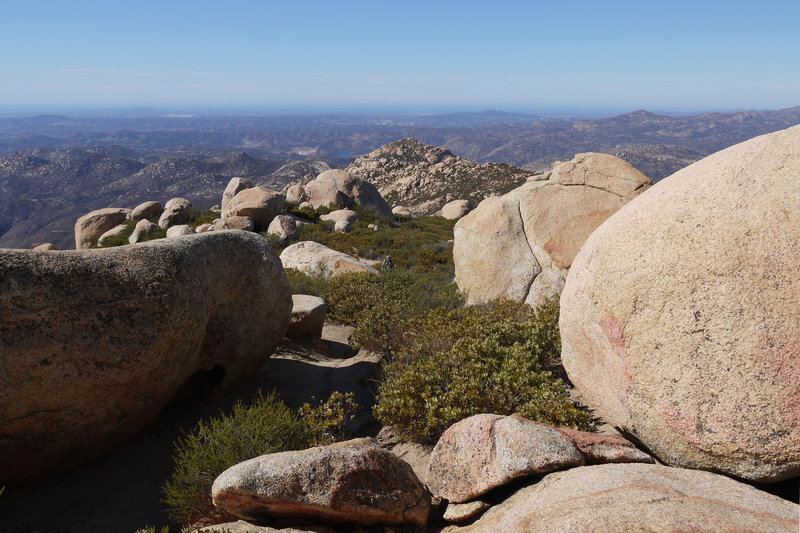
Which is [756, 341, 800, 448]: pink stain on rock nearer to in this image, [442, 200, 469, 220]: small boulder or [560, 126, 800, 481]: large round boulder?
[560, 126, 800, 481]: large round boulder

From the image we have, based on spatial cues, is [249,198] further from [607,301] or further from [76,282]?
[607,301]

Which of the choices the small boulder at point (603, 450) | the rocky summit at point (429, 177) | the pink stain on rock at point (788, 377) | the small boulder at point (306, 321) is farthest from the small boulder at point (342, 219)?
the rocky summit at point (429, 177)

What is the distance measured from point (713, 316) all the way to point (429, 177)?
69.3 metres

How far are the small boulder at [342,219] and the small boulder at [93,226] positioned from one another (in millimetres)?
14181

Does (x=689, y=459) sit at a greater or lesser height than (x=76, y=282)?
lesser

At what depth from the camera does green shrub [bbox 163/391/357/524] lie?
15.9 ft

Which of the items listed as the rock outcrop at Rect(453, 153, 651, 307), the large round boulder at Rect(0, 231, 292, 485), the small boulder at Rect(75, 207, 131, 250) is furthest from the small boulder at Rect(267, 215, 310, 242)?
the large round boulder at Rect(0, 231, 292, 485)

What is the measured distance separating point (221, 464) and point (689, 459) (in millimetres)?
4918

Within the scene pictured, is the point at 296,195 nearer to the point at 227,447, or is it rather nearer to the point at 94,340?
the point at 94,340

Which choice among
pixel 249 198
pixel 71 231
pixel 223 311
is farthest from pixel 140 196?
pixel 223 311

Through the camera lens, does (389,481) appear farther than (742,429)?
Yes

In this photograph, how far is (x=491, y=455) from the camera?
14.1ft

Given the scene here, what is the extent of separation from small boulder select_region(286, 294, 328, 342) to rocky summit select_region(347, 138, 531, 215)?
1950 inches

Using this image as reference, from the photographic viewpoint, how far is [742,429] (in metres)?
3.88
